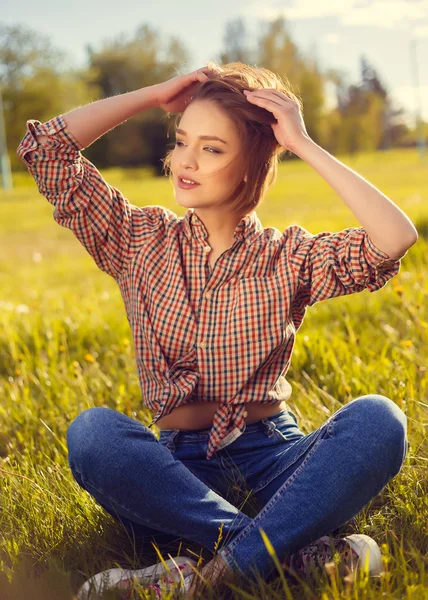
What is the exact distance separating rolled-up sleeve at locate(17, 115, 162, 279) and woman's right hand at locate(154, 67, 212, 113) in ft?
0.98

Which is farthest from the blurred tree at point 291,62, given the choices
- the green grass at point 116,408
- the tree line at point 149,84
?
the green grass at point 116,408

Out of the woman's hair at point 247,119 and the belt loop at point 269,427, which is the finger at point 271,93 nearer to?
the woman's hair at point 247,119

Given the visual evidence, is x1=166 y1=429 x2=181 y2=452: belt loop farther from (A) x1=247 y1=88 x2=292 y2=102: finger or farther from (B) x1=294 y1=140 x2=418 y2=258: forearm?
(A) x1=247 y1=88 x2=292 y2=102: finger

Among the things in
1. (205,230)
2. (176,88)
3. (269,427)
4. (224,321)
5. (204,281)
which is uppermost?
(176,88)

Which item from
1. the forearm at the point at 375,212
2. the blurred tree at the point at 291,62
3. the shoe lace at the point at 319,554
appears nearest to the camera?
the shoe lace at the point at 319,554

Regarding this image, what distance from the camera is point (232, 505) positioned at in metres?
2.03

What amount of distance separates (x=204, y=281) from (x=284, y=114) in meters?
0.54

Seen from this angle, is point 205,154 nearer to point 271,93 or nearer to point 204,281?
point 271,93

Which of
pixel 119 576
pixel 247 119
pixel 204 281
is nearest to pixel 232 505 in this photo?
pixel 119 576

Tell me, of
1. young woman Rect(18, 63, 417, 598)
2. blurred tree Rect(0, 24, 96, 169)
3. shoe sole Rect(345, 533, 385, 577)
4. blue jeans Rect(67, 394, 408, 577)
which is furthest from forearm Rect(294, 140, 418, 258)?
blurred tree Rect(0, 24, 96, 169)

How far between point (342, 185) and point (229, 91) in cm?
48

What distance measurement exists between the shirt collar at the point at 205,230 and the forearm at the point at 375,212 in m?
0.34

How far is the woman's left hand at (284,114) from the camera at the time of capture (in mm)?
2170

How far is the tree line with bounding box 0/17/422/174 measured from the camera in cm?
3875
